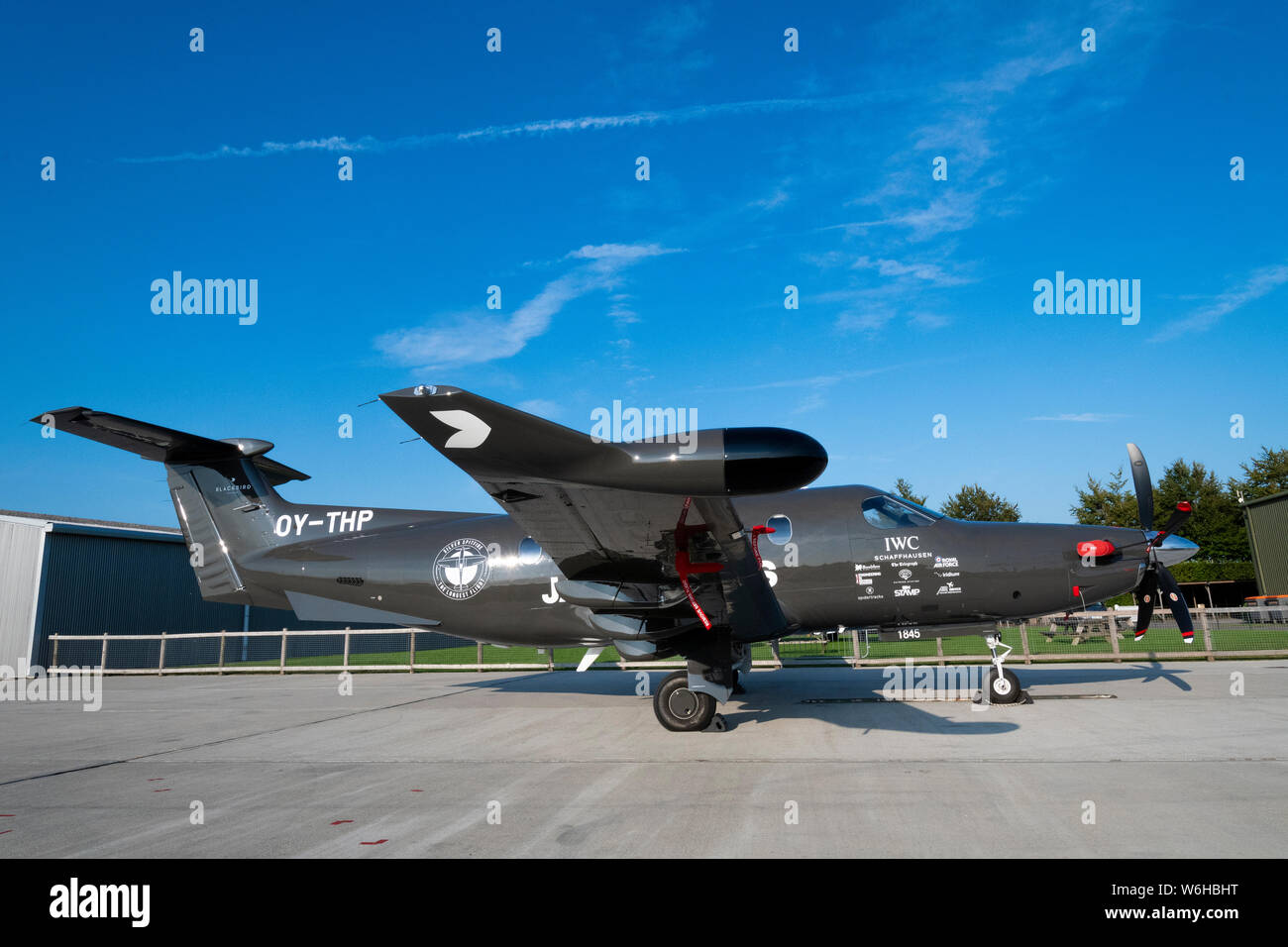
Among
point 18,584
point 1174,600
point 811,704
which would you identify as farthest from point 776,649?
point 18,584

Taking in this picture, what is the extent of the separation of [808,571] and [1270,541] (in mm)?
43073

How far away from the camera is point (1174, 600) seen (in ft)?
31.5

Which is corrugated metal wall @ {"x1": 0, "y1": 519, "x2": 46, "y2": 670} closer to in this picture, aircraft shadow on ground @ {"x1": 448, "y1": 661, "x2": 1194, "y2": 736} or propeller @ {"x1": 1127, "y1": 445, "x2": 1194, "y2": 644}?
aircraft shadow on ground @ {"x1": 448, "y1": 661, "x2": 1194, "y2": 736}

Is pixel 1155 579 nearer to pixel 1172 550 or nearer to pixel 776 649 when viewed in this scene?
pixel 1172 550

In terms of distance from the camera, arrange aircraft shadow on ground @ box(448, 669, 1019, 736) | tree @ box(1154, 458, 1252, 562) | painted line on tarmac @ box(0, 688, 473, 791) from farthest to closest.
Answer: tree @ box(1154, 458, 1252, 562) → aircraft shadow on ground @ box(448, 669, 1019, 736) → painted line on tarmac @ box(0, 688, 473, 791)

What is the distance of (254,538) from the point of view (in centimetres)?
1157

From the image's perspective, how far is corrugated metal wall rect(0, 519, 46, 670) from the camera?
2352 centimetres

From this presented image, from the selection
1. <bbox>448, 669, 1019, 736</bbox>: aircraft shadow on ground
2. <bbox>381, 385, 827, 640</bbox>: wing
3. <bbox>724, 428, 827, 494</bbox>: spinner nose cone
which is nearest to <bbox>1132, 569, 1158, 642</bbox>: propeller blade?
<bbox>448, 669, 1019, 736</bbox>: aircraft shadow on ground

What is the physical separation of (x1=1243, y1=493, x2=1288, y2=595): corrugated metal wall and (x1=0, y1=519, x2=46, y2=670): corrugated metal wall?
5528cm

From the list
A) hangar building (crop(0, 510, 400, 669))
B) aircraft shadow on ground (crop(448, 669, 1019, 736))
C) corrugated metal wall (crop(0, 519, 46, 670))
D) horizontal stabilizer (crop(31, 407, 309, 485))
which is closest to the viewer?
aircraft shadow on ground (crop(448, 669, 1019, 736))

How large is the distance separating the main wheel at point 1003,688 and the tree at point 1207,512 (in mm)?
42517

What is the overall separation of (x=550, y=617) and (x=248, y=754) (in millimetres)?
3965

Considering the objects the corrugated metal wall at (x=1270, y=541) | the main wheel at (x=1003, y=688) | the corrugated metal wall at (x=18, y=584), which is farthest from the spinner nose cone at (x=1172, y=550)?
the corrugated metal wall at (x=1270, y=541)

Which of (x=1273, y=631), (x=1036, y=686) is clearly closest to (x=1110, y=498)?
(x=1273, y=631)
